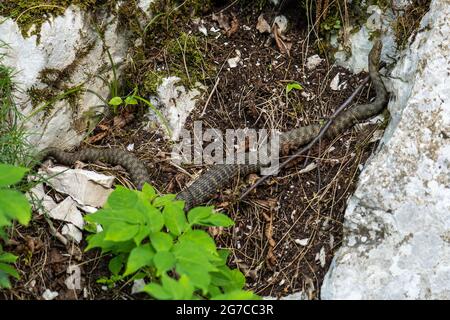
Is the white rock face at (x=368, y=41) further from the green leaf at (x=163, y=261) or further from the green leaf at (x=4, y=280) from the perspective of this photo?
the green leaf at (x=4, y=280)

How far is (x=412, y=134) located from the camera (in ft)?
19.5

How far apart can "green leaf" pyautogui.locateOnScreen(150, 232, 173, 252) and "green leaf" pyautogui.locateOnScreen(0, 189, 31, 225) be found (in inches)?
36.1

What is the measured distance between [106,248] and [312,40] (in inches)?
155

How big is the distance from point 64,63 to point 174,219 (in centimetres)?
306

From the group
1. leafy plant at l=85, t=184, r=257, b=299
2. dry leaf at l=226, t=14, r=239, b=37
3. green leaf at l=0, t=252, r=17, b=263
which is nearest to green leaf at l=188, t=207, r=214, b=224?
leafy plant at l=85, t=184, r=257, b=299

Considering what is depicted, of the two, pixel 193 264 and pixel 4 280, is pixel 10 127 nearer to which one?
pixel 4 280

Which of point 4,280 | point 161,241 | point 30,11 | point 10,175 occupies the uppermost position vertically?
point 30,11

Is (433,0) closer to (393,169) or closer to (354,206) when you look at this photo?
(393,169)

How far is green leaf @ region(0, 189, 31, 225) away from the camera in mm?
4238

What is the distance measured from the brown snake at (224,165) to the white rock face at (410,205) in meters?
0.67

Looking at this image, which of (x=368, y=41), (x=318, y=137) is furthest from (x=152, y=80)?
(x=368, y=41)

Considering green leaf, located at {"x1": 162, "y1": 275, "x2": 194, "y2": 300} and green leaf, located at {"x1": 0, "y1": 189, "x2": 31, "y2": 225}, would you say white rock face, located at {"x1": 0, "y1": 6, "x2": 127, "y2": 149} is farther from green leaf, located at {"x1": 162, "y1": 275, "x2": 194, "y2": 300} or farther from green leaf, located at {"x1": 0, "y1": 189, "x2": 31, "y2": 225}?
green leaf, located at {"x1": 162, "y1": 275, "x2": 194, "y2": 300}

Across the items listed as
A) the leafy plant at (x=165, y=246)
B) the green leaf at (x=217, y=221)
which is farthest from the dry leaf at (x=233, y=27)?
the green leaf at (x=217, y=221)

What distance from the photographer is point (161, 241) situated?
4598 mm
